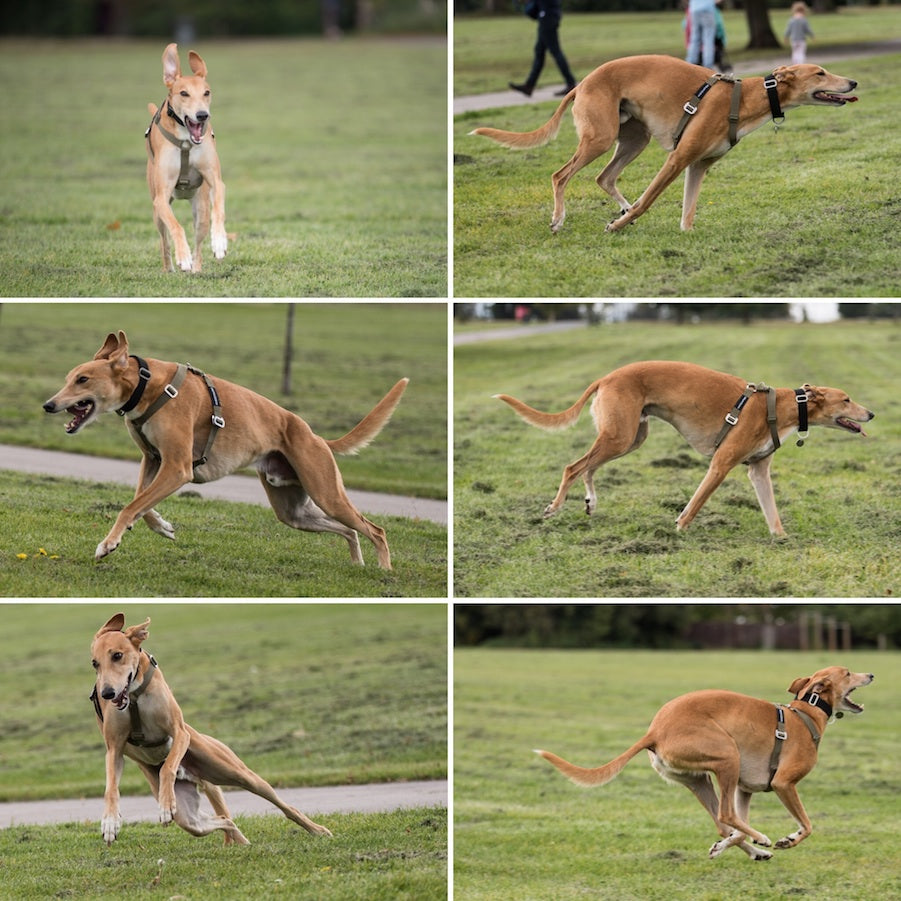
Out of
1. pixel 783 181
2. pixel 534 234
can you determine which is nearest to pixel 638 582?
pixel 534 234

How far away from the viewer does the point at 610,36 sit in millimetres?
23766

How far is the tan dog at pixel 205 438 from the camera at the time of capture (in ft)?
29.2

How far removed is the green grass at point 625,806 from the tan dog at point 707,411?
2.94 m

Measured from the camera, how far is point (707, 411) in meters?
10.0

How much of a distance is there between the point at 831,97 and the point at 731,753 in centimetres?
496

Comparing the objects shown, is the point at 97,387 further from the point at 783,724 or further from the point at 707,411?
the point at 783,724

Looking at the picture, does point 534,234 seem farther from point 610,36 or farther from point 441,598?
point 610,36

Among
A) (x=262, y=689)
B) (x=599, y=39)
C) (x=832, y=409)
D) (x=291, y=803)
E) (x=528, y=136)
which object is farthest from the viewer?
(x=599, y=39)

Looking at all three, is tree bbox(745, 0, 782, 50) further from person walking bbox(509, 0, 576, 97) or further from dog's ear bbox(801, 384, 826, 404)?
dog's ear bbox(801, 384, 826, 404)

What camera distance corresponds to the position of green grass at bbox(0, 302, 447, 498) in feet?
47.7

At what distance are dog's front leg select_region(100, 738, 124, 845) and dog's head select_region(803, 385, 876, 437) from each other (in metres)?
5.51

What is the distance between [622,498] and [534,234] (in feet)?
8.01

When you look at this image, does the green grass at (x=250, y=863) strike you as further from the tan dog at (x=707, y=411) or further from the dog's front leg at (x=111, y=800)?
the tan dog at (x=707, y=411)

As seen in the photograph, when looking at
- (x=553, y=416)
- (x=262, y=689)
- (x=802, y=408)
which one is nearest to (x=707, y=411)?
(x=802, y=408)
